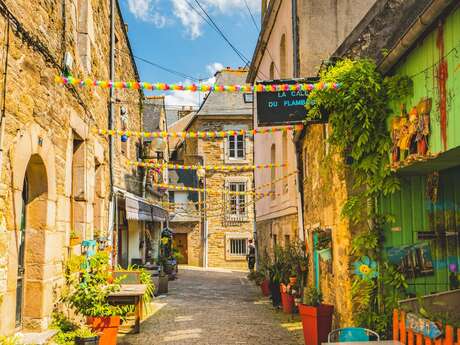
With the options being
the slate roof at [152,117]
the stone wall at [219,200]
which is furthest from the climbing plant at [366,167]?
the stone wall at [219,200]

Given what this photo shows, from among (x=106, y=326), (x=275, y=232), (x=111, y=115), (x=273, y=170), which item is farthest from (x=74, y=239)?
(x=273, y=170)

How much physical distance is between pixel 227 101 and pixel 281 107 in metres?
20.7

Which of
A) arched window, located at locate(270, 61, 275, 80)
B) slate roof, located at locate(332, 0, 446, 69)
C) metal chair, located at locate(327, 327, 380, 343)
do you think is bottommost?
metal chair, located at locate(327, 327, 380, 343)

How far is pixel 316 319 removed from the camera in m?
6.34

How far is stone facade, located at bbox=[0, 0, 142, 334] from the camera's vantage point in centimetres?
470

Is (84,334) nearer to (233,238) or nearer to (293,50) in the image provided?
(293,50)

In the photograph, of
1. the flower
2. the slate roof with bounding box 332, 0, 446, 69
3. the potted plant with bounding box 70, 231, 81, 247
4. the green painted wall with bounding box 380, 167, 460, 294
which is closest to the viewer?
the green painted wall with bounding box 380, 167, 460, 294

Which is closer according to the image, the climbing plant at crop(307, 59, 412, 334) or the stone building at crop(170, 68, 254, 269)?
the climbing plant at crop(307, 59, 412, 334)

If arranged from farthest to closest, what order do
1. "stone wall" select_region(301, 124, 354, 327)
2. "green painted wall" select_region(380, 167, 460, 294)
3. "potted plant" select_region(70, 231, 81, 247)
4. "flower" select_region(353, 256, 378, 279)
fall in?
"potted plant" select_region(70, 231, 81, 247) < "stone wall" select_region(301, 124, 354, 327) < "flower" select_region(353, 256, 378, 279) < "green painted wall" select_region(380, 167, 460, 294)

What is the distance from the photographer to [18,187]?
484 cm

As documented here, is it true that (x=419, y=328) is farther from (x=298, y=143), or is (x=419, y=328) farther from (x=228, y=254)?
(x=228, y=254)

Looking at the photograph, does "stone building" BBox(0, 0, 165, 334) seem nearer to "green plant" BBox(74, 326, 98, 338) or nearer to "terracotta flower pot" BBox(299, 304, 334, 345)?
"green plant" BBox(74, 326, 98, 338)

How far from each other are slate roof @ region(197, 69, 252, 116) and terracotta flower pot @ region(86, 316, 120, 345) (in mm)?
20396

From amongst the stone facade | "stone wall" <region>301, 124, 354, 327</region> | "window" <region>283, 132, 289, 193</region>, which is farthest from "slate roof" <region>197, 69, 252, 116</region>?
"stone wall" <region>301, 124, 354, 327</region>
